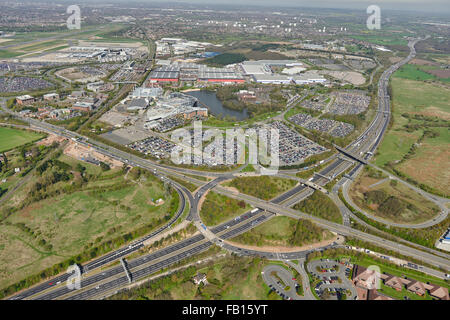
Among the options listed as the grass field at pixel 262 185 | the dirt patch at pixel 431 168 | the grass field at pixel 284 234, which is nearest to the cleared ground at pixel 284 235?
the grass field at pixel 284 234

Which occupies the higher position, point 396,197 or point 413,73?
point 413,73

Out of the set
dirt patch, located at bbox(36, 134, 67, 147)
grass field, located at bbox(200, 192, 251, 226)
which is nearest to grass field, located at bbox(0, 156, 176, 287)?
grass field, located at bbox(200, 192, 251, 226)

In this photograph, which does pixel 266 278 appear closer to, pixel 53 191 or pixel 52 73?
pixel 53 191

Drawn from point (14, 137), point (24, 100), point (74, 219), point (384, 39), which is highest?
point (384, 39)

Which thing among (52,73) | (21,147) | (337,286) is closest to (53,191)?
(21,147)

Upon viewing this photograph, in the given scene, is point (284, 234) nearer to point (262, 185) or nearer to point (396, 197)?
point (262, 185)

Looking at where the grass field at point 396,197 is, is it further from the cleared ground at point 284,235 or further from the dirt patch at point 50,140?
the dirt patch at point 50,140

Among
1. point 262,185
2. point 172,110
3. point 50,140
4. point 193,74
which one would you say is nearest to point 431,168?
point 262,185
